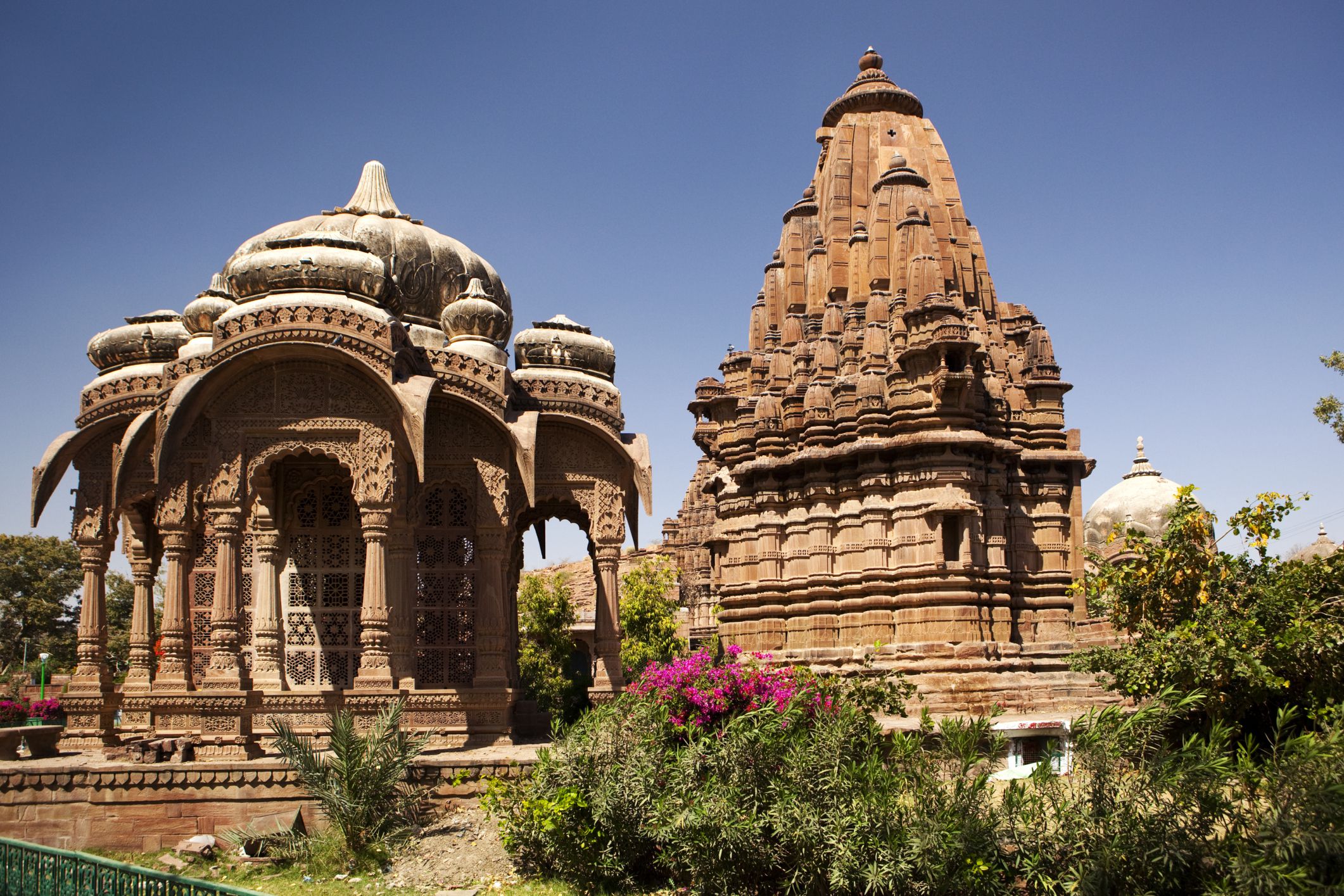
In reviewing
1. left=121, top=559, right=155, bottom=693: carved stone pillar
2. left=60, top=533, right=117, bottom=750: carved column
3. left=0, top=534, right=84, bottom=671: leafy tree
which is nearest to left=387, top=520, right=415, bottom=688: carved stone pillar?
left=121, top=559, right=155, bottom=693: carved stone pillar

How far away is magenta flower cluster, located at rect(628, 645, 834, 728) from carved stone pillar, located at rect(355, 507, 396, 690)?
12.3ft

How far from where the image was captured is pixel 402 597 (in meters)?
15.3

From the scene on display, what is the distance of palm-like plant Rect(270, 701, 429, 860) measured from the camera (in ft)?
37.6

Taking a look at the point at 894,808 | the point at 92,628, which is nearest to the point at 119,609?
the point at 92,628

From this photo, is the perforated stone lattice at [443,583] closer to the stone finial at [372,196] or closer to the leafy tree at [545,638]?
A: the stone finial at [372,196]

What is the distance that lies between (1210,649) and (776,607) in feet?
42.8

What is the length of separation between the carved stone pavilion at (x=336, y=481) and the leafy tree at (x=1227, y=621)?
7.37 m

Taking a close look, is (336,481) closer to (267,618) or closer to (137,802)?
(267,618)

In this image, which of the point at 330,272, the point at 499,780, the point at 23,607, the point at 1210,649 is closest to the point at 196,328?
the point at 330,272

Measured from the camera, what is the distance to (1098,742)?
9.40 meters

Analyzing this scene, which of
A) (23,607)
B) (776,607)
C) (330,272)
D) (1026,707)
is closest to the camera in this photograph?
(330,272)

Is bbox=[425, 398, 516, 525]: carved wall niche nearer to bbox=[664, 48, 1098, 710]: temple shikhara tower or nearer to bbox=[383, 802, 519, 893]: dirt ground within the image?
bbox=[383, 802, 519, 893]: dirt ground

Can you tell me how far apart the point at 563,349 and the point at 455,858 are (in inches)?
354

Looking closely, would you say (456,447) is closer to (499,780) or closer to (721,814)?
(499,780)
